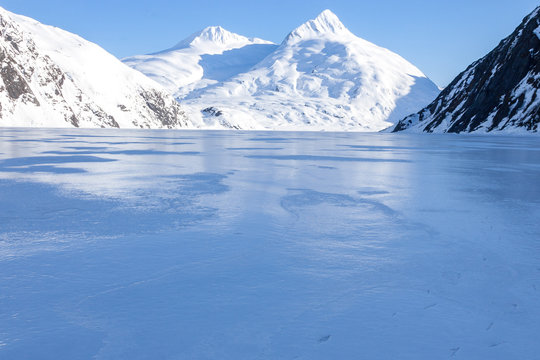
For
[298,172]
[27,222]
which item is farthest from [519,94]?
[27,222]

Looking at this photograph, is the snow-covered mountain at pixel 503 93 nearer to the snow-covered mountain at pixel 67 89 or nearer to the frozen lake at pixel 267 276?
the frozen lake at pixel 267 276

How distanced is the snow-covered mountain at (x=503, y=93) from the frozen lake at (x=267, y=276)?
71.1m

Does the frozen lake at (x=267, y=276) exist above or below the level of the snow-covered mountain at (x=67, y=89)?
below

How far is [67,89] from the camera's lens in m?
149

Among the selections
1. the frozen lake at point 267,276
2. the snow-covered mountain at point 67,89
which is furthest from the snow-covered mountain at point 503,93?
the snow-covered mountain at point 67,89

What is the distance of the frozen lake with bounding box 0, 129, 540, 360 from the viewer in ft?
12.5

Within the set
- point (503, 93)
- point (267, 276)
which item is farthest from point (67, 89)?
point (267, 276)

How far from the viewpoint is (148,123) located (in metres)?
178

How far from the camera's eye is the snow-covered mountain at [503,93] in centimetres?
7500

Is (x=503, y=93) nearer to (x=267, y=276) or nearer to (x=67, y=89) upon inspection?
(x=267, y=276)

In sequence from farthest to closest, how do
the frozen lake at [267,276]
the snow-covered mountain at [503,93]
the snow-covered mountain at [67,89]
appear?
the snow-covered mountain at [67,89]
the snow-covered mountain at [503,93]
the frozen lake at [267,276]

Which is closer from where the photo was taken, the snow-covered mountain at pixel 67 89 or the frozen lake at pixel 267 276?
the frozen lake at pixel 267 276

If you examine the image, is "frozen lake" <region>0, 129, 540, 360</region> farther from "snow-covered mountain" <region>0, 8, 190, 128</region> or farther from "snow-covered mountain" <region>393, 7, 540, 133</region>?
"snow-covered mountain" <region>0, 8, 190, 128</region>

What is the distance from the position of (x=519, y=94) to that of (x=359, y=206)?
81884mm
